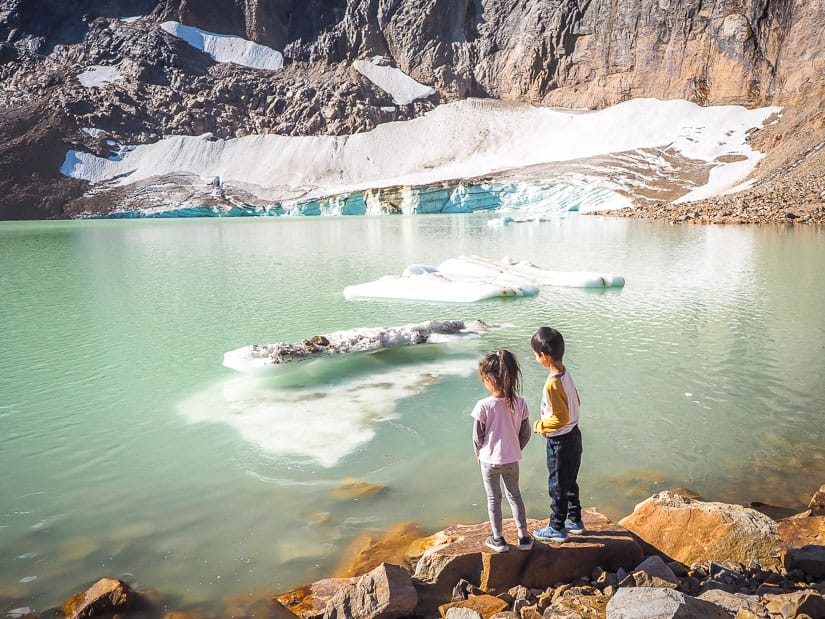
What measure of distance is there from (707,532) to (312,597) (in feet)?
7.39

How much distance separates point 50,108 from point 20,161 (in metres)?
9.85

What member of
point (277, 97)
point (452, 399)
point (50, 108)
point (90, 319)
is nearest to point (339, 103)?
point (277, 97)

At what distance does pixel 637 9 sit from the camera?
7281 centimetres

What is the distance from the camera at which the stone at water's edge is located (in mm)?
3025

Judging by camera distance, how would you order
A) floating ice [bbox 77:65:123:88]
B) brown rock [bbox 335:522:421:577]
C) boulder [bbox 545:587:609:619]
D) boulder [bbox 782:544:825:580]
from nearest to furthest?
boulder [bbox 545:587:609:619] < boulder [bbox 782:544:825:580] < brown rock [bbox 335:522:421:577] < floating ice [bbox 77:65:123:88]

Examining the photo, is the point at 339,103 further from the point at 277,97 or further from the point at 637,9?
the point at 637,9

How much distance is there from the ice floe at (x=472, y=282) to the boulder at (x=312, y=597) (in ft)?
29.3

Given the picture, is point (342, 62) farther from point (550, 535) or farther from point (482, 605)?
point (482, 605)

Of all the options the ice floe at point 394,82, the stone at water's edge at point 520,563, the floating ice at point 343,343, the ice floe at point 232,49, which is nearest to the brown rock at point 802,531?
the stone at water's edge at point 520,563

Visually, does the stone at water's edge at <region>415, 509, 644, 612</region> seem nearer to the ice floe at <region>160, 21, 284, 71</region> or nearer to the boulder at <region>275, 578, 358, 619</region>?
the boulder at <region>275, 578, 358, 619</region>

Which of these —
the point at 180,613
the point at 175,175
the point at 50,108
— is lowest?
the point at 180,613

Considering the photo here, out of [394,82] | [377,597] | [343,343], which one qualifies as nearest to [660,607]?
[377,597]

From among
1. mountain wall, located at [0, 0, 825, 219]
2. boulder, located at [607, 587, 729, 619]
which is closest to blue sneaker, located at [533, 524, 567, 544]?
boulder, located at [607, 587, 729, 619]

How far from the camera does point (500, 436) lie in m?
3.15
